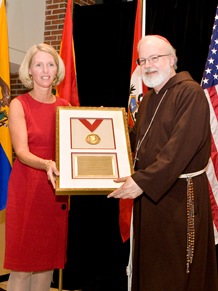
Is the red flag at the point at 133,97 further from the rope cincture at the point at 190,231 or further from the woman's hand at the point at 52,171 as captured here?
the rope cincture at the point at 190,231

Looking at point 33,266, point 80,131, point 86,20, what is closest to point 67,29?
point 86,20

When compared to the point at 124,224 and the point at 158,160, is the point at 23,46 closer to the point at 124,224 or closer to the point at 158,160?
the point at 124,224

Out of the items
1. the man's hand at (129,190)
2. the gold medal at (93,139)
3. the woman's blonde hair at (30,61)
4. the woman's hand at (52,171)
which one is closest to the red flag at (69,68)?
the woman's blonde hair at (30,61)

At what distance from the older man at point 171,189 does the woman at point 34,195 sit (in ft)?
2.08

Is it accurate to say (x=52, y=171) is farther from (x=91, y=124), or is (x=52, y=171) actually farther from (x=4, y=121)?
(x=4, y=121)

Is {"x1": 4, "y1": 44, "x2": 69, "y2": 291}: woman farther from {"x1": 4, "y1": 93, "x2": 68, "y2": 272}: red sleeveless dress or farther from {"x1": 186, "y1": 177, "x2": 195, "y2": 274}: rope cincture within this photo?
{"x1": 186, "y1": 177, "x2": 195, "y2": 274}: rope cincture

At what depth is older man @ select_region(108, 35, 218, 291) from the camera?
230 centimetres

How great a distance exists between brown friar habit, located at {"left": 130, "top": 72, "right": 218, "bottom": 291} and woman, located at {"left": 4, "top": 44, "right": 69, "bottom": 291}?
0.66 metres

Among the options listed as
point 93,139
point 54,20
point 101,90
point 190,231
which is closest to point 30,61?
point 93,139

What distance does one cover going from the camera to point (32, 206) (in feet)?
9.19

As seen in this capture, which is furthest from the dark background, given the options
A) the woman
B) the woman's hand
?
the woman's hand

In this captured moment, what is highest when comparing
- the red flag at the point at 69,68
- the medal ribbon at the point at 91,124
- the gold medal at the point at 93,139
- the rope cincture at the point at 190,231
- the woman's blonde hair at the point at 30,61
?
the red flag at the point at 69,68

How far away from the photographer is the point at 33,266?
280cm

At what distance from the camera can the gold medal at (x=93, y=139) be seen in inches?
107
